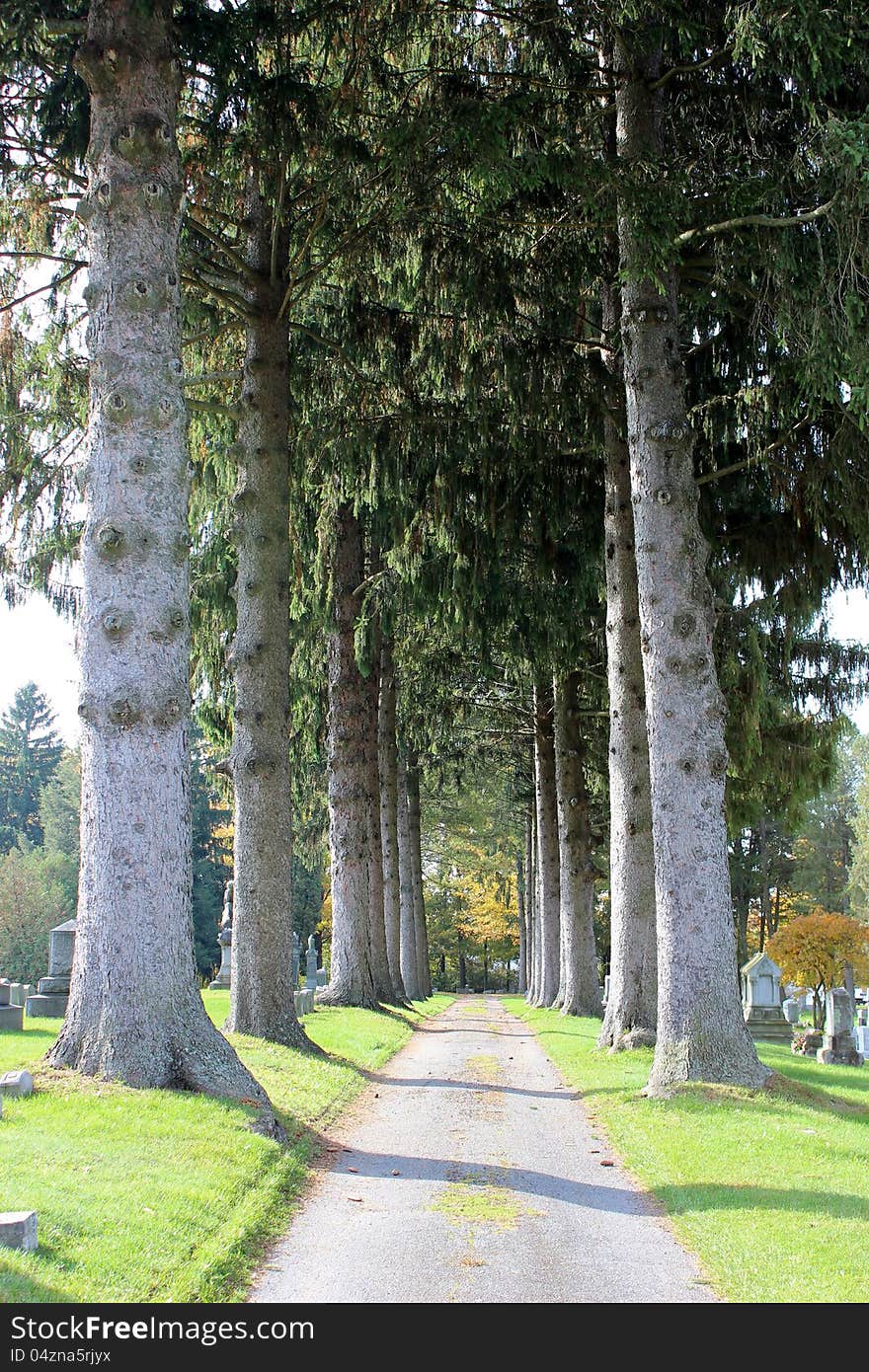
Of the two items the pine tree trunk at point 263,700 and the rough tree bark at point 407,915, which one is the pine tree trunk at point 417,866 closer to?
the rough tree bark at point 407,915

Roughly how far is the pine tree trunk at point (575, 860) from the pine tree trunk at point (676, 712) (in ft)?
35.9

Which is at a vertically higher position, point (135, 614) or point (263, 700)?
point (263, 700)

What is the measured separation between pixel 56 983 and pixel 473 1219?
10770 mm

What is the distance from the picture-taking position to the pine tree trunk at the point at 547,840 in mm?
27641

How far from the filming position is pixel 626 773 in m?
14.0

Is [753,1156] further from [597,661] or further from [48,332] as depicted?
[597,661]

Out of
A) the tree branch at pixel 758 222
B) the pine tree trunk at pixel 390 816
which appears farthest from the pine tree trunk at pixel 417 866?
the tree branch at pixel 758 222

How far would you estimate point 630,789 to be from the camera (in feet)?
45.8

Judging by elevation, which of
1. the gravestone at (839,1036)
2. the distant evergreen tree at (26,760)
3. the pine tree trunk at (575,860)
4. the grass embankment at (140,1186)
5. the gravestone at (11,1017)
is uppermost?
the distant evergreen tree at (26,760)

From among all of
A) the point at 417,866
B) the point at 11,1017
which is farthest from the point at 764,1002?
the point at 417,866

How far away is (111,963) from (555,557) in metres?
10.2

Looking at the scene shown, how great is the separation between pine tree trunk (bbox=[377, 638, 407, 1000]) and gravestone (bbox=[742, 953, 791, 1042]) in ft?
27.6

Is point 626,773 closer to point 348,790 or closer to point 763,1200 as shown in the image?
point 348,790

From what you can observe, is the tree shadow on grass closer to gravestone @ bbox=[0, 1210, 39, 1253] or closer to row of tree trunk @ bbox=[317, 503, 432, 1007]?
gravestone @ bbox=[0, 1210, 39, 1253]
